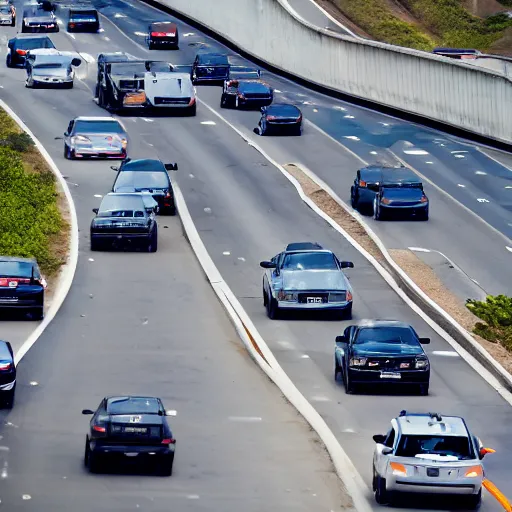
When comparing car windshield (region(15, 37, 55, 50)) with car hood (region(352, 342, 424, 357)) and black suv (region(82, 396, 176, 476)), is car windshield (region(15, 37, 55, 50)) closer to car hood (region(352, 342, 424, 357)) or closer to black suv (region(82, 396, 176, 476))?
car hood (region(352, 342, 424, 357))

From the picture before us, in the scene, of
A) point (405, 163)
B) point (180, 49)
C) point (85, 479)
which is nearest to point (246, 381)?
point (85, 479)

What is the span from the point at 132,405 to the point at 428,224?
27165 mm

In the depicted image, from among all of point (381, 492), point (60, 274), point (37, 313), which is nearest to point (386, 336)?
point (381, 492)

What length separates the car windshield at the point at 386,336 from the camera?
2916 centimetres

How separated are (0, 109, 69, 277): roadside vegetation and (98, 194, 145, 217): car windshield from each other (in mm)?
1684

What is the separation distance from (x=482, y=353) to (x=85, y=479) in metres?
12.5

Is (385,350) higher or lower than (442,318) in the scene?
higher

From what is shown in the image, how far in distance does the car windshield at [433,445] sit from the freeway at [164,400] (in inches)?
58.1

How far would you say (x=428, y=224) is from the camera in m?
48.2

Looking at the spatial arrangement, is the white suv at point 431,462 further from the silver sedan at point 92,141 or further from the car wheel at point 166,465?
the silver sedan at point 92,141

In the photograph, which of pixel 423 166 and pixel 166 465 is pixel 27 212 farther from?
pixel 166 465

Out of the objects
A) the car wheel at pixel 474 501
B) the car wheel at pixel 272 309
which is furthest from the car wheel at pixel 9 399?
the car wheel at pixel 272 309

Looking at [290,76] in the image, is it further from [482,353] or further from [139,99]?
[482,353]

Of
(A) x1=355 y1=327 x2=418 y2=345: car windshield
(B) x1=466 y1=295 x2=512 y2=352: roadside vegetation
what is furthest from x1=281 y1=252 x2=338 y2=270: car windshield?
(A) x1=355 y1=327 x2=418 y2=345: car windshield
